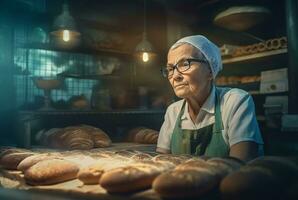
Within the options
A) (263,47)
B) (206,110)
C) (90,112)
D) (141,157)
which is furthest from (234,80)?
(141,157)

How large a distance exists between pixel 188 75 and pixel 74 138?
5.76 feet

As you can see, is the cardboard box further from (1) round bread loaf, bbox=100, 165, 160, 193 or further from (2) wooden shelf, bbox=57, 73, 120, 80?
(1) round bread loaf, bbox=100, 165, 160, 193

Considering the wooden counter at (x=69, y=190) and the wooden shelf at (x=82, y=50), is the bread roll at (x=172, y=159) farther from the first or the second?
the wooden shelf at (x=82, y=50)

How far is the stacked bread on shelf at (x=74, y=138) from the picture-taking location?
3373mm

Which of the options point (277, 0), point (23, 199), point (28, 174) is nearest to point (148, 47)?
point (277, 0)

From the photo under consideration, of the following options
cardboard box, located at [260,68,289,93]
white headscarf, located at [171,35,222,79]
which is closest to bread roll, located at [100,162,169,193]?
white headscarf, located at [171,35,222,79]

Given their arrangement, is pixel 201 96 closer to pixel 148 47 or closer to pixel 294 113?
pixel 294 113

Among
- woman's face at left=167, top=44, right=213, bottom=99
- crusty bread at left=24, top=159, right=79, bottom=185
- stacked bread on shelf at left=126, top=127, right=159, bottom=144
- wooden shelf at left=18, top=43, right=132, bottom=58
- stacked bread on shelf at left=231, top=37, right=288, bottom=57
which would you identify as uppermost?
wooden shelf at left=18, top=43, right=132, bottom=58

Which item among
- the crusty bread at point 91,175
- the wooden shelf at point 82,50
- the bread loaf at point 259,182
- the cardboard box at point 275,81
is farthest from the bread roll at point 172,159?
the wooden shelf at point 82,50

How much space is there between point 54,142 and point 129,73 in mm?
1820

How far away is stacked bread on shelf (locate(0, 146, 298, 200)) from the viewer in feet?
3.52

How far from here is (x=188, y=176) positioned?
116 cm

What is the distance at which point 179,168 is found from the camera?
1.27m

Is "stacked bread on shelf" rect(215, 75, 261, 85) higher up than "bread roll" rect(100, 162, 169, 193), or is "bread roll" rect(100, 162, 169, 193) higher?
"stacked bread on shelf" rect(215, 75, 261, 85)
